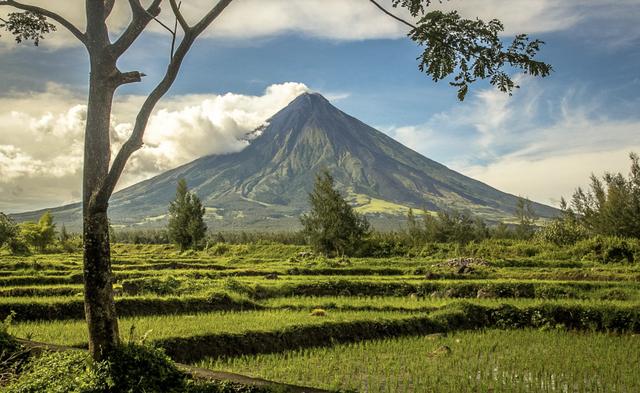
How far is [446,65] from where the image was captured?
7.85 m

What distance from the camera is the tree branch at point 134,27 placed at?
809 cm

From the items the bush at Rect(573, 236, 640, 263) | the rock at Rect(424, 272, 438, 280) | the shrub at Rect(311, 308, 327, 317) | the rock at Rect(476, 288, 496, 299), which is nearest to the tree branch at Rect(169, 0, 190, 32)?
the shrub at Rect(311, 308, 327, 317)

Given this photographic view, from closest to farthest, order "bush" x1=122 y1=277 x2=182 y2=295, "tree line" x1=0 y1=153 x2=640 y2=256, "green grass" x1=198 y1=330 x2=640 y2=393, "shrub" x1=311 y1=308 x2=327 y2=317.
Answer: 1. "green grass" x1=198 y1=330 x2=640 y2=393
2. "shrub" x1=311 y1=308 x2=327 y2=317
3. "bush" x1=122 y1=277 x2=182 y2=295
4. "tree line" x1=0 y1=153 x2=640 y2=256

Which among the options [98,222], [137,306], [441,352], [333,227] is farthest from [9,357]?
[333,227]

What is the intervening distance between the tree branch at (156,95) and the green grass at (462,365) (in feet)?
16.0

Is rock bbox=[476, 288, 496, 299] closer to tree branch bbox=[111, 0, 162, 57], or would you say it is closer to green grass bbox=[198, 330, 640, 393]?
green grass bbox=[198, 330, 640, 393]

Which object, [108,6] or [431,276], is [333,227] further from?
[108,6]

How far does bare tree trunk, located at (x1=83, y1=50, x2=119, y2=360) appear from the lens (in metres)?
7.41

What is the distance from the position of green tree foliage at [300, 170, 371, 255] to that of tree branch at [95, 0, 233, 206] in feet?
142

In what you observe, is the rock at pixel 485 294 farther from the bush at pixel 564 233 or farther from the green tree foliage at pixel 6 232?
the green tree foliage at pixel 6 232

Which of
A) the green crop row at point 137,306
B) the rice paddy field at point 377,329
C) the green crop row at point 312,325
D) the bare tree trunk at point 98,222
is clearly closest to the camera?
the bare tree trunk at point 98,222

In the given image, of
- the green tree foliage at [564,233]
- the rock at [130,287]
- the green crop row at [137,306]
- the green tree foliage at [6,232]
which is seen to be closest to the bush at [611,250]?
the green tree foliage at [564,233]

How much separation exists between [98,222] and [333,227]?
44.0 m

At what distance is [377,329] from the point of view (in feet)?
53.1
